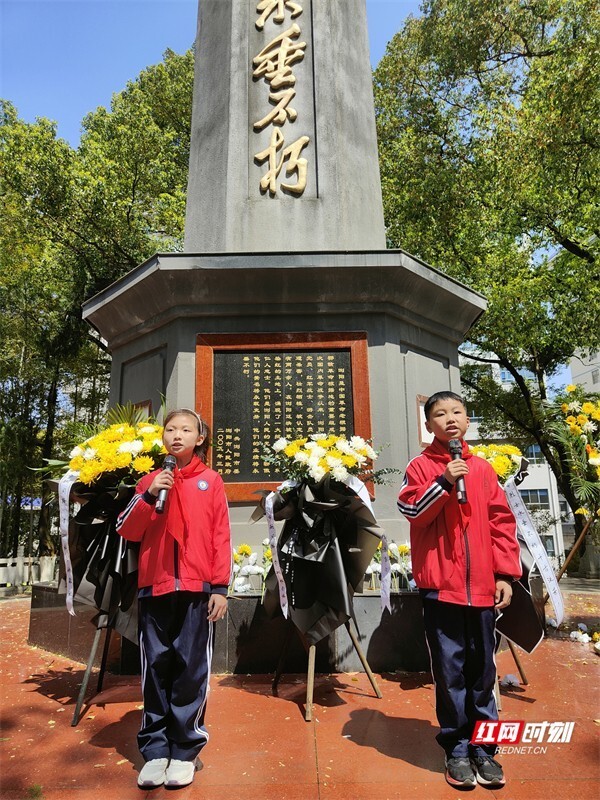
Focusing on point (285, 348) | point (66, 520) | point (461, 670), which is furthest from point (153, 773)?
point (285, 348)

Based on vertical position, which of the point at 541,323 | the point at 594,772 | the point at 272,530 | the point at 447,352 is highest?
the point at 541,323

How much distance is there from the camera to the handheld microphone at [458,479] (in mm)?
2615

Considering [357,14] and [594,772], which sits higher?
[357,14]

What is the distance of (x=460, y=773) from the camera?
8.58 ft

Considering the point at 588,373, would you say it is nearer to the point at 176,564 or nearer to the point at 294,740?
the point at 294,740

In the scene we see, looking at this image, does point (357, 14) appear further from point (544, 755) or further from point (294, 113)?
point (544, 755)

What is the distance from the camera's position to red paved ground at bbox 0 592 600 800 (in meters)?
2.63

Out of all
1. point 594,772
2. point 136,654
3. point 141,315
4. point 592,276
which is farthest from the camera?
point 592,276

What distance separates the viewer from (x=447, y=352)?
280 inches

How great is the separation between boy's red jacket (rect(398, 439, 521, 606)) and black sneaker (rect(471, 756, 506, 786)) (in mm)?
694

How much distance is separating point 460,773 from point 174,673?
1407 mm

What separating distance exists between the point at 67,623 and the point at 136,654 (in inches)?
42.1

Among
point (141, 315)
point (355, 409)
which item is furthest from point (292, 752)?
point (141, 315)

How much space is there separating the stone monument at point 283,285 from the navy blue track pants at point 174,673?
2705mm
